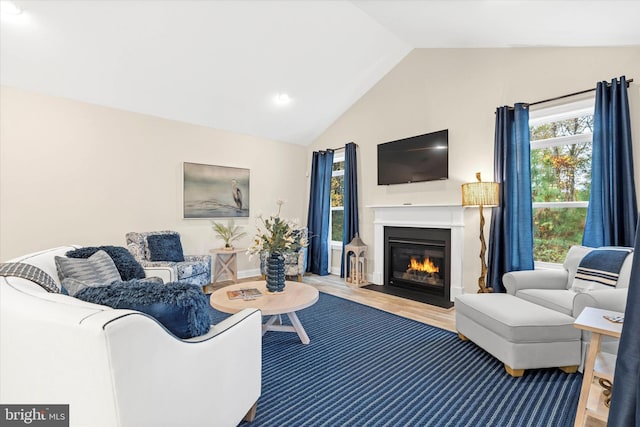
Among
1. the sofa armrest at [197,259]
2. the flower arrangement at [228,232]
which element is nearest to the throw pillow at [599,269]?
the sofa armrest at [197,259]

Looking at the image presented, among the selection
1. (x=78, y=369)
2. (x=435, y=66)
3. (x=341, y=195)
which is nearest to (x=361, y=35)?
(x=435, y=66)

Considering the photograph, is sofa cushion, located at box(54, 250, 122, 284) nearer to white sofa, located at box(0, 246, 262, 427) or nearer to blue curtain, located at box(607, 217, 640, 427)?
white sofa, located at box(0, 246, 262, 427)

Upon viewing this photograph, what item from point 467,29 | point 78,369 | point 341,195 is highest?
point 467,29

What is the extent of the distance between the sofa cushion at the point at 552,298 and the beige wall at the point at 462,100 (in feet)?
3.53

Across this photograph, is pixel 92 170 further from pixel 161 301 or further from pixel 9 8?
pixel 161 301

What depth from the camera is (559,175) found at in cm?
332

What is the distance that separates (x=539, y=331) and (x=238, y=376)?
200 centimetres

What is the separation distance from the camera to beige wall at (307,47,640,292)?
3.04 m

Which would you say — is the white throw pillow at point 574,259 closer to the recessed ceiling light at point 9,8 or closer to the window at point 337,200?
the window at point 337,200

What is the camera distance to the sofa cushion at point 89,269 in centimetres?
208

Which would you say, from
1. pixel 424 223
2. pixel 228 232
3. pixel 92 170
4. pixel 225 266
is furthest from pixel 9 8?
pixel 424 223

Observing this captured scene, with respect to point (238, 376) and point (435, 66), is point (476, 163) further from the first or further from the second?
point (238, 376)

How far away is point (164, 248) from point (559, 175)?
4760 millimetres

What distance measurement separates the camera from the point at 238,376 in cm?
149
